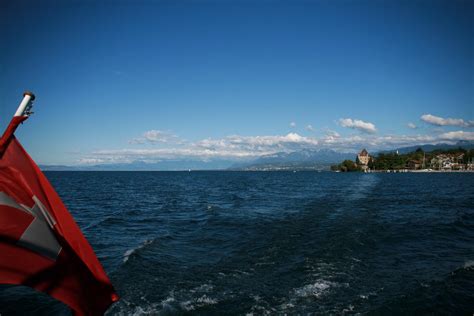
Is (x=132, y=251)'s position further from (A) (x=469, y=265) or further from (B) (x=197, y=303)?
(A) (x=469, y=265)

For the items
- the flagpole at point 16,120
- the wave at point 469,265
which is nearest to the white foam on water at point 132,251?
the flagpole at point 16,120

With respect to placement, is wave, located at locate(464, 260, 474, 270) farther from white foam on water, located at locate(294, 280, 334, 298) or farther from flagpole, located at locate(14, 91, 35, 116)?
flagpole, located at locate(14, 91, 35, 116)

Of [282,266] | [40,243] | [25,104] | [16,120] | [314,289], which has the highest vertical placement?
[25,104]

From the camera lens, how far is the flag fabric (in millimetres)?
4648

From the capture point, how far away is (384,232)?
22266mm

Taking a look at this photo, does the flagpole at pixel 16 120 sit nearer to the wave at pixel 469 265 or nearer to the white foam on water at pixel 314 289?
the white foam on water at pixel 314 289

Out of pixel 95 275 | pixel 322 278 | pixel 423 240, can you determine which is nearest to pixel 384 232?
pixel 423 240

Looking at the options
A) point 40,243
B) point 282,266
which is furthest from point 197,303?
point 40,243

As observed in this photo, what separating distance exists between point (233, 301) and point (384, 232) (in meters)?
15.6

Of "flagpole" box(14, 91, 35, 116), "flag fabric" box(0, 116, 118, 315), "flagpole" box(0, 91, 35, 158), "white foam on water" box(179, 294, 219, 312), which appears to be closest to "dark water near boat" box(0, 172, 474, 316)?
"white foam on water" box(179, 294, 219, 312)

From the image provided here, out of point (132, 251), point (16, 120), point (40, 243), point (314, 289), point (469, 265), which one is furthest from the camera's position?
point (132, 251)

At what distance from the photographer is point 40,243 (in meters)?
4.80

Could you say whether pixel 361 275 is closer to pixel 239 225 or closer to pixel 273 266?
pixel 273 266

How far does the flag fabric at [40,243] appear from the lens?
4648 mm
